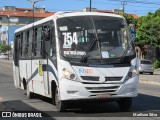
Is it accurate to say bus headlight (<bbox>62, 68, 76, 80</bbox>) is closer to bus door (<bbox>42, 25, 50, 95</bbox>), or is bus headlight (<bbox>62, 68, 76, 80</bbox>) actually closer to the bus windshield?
the bus windshield

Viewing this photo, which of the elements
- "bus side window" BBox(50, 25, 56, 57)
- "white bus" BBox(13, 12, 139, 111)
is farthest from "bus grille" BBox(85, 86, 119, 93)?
"bus side window" BBox(50, 25, 56, 57)

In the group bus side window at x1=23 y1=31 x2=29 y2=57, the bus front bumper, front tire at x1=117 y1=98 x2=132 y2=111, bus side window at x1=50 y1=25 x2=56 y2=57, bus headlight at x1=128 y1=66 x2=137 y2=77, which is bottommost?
front tire at x1=117 y1=98 x2=132 y2=111

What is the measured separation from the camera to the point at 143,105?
14117 millimetres

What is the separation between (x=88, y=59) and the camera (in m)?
12.0

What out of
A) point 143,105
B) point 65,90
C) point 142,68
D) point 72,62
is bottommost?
point 142,68

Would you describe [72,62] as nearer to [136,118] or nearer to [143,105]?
[136,118]

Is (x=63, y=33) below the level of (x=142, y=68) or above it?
above

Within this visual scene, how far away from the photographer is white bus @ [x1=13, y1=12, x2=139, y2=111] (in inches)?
466

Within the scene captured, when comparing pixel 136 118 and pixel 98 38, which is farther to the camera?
pixel 98 38

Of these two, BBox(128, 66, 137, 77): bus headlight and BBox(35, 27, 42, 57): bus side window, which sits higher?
BBox(35, 27, 42, 57): bus side window

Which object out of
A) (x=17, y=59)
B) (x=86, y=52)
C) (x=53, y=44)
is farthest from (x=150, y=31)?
(x=86, y=52)

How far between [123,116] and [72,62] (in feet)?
6.59

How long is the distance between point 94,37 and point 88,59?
79 centimetres

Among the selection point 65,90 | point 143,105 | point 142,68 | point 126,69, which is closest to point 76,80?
point 65,90
